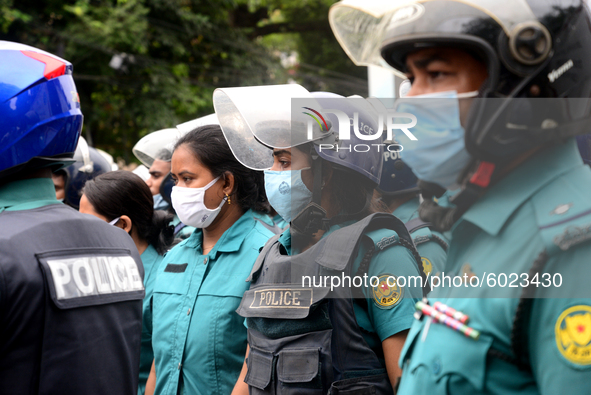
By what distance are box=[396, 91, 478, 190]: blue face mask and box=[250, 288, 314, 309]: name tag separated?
77cm

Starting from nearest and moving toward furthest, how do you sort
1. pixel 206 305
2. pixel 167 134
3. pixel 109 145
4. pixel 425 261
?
pixel 425 261 → pixel 206 305 → pixel 167 134 → pixel 109 145

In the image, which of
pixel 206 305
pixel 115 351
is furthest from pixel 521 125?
pixel 206 305

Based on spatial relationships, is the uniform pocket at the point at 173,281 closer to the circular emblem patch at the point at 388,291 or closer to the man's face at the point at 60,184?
the circular emblem patch at the point at 388,291

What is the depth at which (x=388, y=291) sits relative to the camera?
183 centimetres

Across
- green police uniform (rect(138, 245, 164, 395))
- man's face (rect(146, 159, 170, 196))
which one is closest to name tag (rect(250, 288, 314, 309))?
green police uniform (rect(138, 245, 164, 395))

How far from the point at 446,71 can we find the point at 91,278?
4.53 ft

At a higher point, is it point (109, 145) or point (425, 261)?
point (425, 261)

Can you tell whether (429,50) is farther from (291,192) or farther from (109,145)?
(109,145)

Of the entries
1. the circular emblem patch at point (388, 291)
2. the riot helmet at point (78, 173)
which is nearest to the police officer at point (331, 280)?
the circular emblem patch at point (388, 291)

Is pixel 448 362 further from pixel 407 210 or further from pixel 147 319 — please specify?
pixel 147 319

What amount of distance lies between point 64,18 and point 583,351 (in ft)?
45.9

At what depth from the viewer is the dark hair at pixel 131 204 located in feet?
11.7

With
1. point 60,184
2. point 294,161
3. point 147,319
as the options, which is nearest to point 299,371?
point 294,161

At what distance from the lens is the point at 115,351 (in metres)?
1.99
